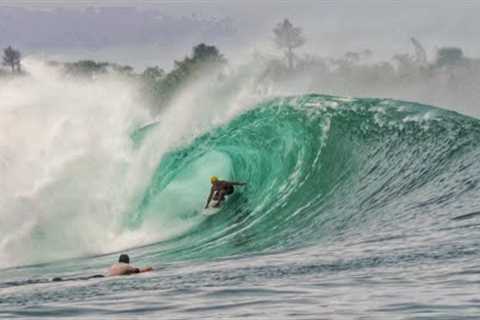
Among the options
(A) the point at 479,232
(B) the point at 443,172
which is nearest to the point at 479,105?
(B) the point at 443,172

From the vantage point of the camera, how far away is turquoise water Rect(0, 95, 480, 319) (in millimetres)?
9750

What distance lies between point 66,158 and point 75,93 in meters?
4.79

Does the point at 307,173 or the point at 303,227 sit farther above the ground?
the point at 307,173

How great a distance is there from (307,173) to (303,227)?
4642 millimetres

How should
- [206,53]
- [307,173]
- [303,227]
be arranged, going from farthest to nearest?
[206,53], [307,173], [303,227]

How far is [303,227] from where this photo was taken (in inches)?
737

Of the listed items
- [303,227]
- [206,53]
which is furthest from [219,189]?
[206,53]

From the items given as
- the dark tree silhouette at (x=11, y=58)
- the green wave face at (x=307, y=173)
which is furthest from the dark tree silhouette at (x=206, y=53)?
the green wave face at (x=307, y=173)

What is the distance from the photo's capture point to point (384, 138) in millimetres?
23812

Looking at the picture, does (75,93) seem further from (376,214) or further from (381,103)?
(376,214)

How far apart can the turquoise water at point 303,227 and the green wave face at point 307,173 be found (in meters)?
0.05

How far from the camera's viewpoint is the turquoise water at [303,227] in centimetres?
975

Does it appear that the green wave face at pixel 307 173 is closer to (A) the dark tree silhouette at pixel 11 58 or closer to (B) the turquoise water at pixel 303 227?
(B) the turquoise water at pixel 303 227

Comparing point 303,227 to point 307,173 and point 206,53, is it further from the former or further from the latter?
point 206,53
